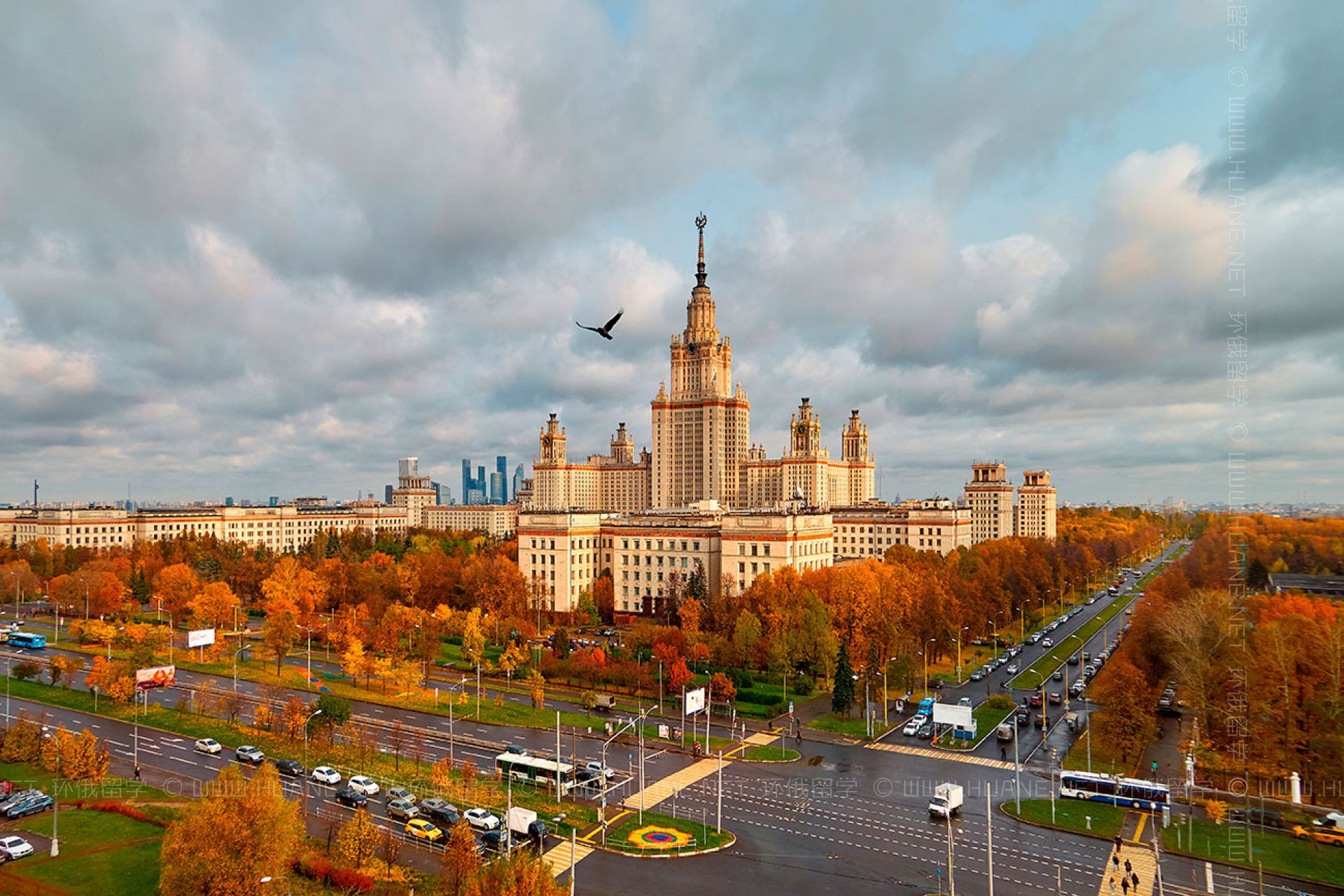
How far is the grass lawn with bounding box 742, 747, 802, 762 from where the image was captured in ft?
189

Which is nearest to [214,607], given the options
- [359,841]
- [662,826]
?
[359,841]

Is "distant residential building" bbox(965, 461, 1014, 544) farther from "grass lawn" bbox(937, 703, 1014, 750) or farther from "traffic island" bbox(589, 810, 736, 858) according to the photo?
"traffic island" bbox(589, 810, 736, 858)

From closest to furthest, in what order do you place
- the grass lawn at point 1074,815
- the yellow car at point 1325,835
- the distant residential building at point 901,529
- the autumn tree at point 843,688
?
the yellow car at point 1325,835 → the grass lawn at point 1074,815 → the autumn tree at point 843,688 → the distant residential building at point 901,529

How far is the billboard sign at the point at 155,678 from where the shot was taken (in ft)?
214

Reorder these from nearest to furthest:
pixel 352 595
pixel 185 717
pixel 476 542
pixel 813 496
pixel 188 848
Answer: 1. pixel 188 848
2. pixel 185 717
3. pixel 352 595
4. pixel 476 542
5. pixel 813 496

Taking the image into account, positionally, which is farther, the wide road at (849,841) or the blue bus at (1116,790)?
the blue bus at (1116,790)

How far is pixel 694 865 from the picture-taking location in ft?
132

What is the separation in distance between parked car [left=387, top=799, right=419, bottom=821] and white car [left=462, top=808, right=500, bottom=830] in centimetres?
300

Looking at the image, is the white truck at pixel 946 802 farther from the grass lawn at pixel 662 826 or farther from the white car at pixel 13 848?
the white car at pixel 13 848

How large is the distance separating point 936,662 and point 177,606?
91.2 metres

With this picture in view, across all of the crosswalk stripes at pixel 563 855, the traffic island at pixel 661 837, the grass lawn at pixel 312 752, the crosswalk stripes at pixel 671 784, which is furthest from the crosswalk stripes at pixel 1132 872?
the grass lawn at pixel 312 752

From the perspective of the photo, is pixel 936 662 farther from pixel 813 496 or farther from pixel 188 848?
pixel 813 496

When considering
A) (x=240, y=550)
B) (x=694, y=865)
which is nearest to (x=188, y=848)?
(x=694, y=865)

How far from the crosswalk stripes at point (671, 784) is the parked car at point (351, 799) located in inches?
606
